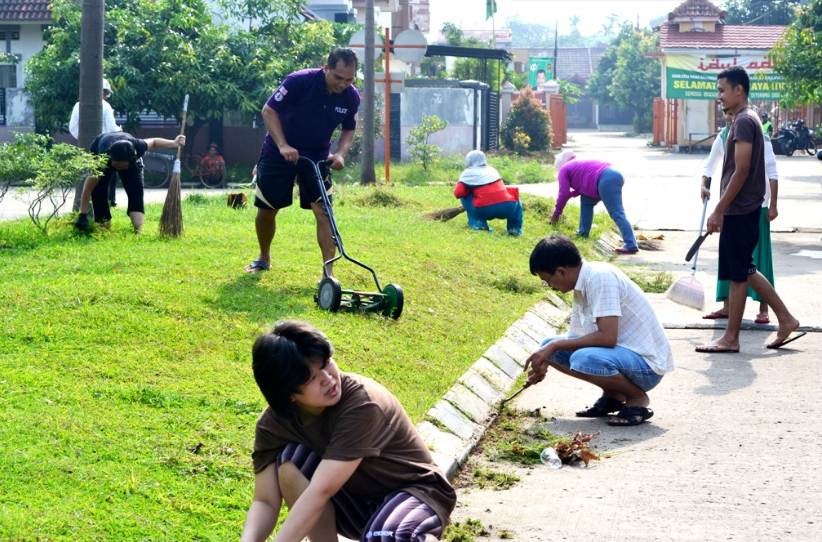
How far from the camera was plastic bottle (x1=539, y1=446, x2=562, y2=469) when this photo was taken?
6516 mm

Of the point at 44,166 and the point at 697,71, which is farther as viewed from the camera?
the point at 697,71

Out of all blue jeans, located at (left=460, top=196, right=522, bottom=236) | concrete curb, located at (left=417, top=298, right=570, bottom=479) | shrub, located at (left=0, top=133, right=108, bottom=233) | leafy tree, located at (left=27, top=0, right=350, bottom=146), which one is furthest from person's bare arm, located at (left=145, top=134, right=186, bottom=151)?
leafy tree, located at (left=27, top=0, right=350, bottom=146)

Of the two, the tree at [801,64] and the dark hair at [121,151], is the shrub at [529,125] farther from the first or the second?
the dark hair at [121,151]

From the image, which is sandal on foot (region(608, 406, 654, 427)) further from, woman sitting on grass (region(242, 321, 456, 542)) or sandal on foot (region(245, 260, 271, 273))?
sandal on foot (region(245, 260, 271, 273))

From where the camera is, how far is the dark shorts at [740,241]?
922 cm

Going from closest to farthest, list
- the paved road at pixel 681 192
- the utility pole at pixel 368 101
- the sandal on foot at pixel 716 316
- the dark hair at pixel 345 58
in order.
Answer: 1. the dark hair at pixel 345 58
2. the sandal on foot at pixel 716 316
3. the paved road at pixel 681 192
4. the utility pole at pixel 368 101

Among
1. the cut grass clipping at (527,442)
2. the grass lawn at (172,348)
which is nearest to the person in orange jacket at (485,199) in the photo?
the grass lawn at (172,348)

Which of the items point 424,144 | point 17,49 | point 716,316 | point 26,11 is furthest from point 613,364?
point 17,49

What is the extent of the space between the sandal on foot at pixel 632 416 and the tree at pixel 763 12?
6770 cm

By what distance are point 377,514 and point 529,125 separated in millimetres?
36445

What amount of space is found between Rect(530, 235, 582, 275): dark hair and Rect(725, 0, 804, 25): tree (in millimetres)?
68074

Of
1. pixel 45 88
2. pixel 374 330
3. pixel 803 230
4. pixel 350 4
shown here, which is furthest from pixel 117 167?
pixel 350 4

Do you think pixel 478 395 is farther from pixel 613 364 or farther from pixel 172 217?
pixel 172 217

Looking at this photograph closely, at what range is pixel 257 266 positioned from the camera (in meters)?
9.91
